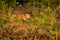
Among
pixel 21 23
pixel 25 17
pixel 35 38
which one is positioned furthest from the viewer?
pixel 25 17

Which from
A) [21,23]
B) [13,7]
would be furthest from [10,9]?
[21,23]

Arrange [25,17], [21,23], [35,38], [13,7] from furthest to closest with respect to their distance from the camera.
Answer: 1. [13,7]
2. [25,17]
3. [21,23]
4. [35,38]

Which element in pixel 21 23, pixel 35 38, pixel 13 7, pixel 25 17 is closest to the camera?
pixel 35 38

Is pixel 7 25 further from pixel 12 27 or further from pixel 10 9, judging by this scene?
pixel 10 9

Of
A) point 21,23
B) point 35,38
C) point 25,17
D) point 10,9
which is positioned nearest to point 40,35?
point 35,38

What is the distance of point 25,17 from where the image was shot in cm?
542

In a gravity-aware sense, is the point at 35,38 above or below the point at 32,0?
below

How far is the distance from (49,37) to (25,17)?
3.71ft

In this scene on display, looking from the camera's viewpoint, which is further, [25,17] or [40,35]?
[25,17]

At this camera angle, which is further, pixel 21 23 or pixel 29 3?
pixel 29 3

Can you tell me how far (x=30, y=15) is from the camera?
18.3ft

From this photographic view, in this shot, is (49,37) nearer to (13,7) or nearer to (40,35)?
(40,35)

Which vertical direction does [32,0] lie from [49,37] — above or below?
above

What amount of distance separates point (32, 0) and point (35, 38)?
2.02 meters
